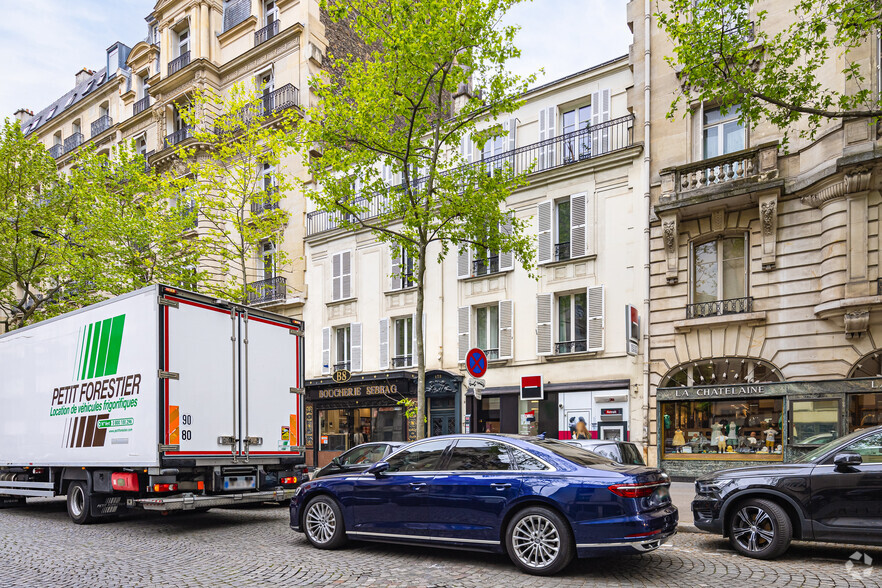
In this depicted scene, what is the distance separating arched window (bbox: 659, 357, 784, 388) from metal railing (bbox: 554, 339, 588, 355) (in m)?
2.43

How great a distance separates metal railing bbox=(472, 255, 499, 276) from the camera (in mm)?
21516

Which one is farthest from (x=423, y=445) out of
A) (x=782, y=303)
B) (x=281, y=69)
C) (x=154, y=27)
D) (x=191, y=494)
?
(x=154, y=27)

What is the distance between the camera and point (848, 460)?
23.9 ft

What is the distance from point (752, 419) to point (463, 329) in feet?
28.7

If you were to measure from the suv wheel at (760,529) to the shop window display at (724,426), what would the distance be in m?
9.17

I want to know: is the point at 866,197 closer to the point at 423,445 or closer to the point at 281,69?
the point at 423,445

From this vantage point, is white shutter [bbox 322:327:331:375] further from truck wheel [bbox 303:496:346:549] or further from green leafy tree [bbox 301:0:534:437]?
truck wheel [bbox 303:496:346:549]

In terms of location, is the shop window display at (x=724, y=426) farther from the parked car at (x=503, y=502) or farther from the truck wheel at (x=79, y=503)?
the truck wheel at (x=79, y=503)

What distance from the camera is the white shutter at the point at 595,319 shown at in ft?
61.9

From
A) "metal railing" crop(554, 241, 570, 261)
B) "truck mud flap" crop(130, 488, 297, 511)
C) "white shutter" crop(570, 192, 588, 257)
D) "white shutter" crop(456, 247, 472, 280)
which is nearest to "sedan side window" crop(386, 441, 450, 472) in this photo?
"truck mud flap" crop(130, 488, 297, 511)

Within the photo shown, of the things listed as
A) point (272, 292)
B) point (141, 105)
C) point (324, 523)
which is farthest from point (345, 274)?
point (141, 105)

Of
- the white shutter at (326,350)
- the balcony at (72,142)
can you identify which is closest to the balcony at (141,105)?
the balcony at (72,142)

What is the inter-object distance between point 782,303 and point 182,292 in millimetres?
13317

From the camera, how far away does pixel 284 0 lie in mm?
28828
